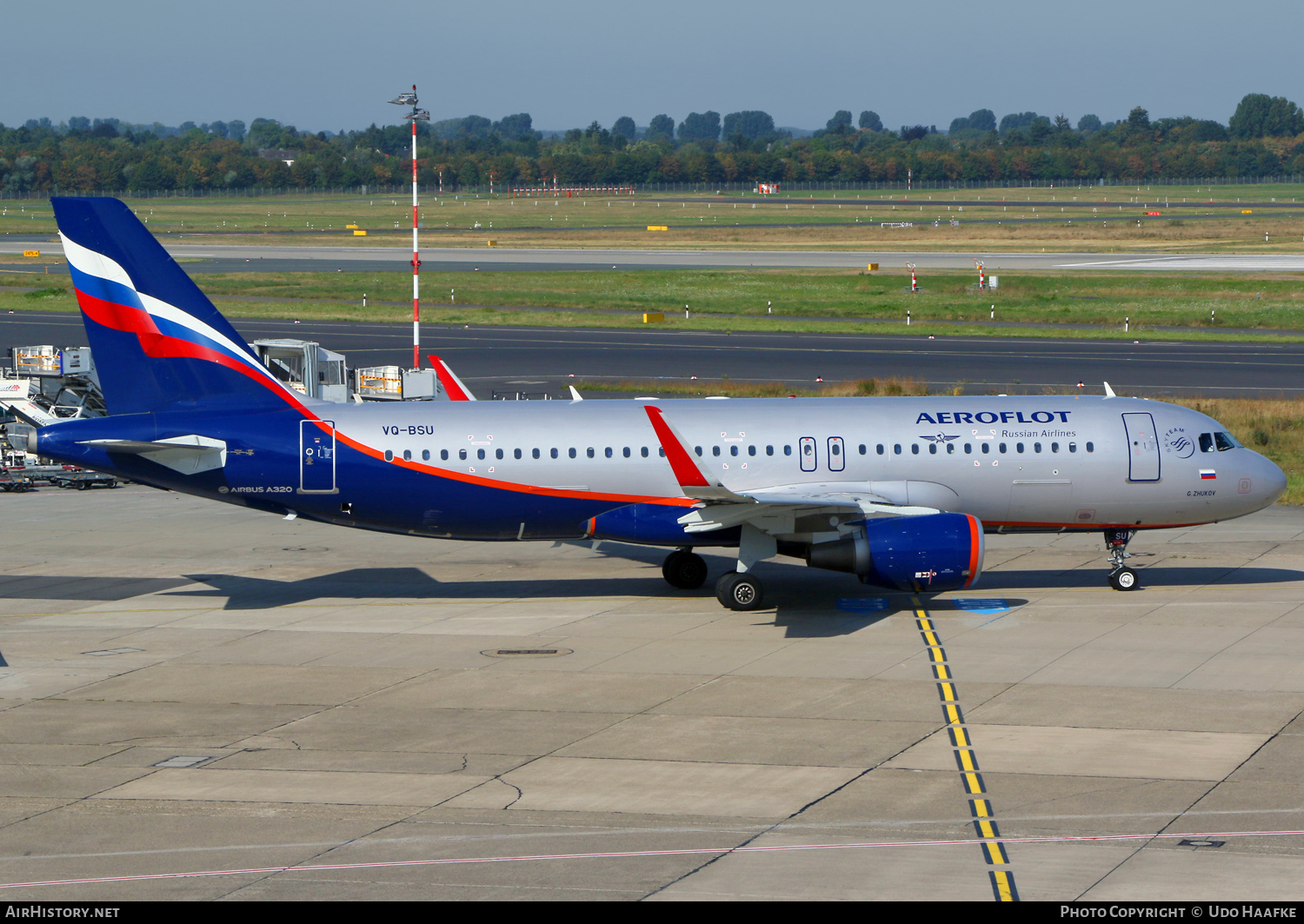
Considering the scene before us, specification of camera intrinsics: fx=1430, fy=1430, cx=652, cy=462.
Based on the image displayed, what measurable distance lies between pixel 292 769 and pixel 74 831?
11.3 ft

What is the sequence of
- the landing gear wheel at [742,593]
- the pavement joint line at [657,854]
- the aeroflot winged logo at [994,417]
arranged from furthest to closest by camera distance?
the aeroflot winged logo at [994,417]
the landing gear wheel at [742,593]
the pavement joint line at [657,854]

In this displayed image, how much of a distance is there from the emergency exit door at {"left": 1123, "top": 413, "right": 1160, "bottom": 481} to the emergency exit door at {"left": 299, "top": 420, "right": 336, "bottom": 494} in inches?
720

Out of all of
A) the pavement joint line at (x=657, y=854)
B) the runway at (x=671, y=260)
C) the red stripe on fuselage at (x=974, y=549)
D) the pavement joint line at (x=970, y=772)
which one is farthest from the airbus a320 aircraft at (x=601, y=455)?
the runway at (x=671, y=260)

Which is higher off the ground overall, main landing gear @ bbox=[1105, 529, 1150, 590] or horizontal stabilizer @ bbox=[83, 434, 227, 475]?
horizontal stabilizer @ bbox=[83, 434, 227, 475]

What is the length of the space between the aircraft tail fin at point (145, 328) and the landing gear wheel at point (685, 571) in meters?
9.66

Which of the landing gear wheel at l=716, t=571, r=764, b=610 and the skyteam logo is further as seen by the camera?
the skyteam logo

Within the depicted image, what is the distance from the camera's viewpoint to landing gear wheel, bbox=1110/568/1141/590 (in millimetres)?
33656

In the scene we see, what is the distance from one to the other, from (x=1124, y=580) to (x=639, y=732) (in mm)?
15443

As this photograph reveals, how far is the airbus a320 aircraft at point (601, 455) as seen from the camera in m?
31.6

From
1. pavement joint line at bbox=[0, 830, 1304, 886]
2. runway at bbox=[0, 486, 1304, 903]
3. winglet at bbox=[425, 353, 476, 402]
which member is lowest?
runway at bbox=[0, 486, 1304, 903]

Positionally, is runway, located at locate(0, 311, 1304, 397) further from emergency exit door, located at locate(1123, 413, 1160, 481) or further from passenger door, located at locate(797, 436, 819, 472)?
passenger door, located at locate(797, 436, 819, 472)

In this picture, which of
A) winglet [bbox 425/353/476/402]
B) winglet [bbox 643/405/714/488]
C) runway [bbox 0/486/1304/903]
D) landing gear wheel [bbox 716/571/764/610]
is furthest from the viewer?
winglet [bbox 425/353/476/402]

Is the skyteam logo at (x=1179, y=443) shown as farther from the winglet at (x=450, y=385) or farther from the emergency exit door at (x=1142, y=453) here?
the winglet at (x=450, y=385)

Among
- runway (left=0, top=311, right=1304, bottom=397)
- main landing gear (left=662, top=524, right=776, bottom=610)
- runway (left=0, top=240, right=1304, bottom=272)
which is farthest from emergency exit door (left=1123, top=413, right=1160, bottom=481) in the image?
runway (left=0, top=240, right=1304, bottom=272)
